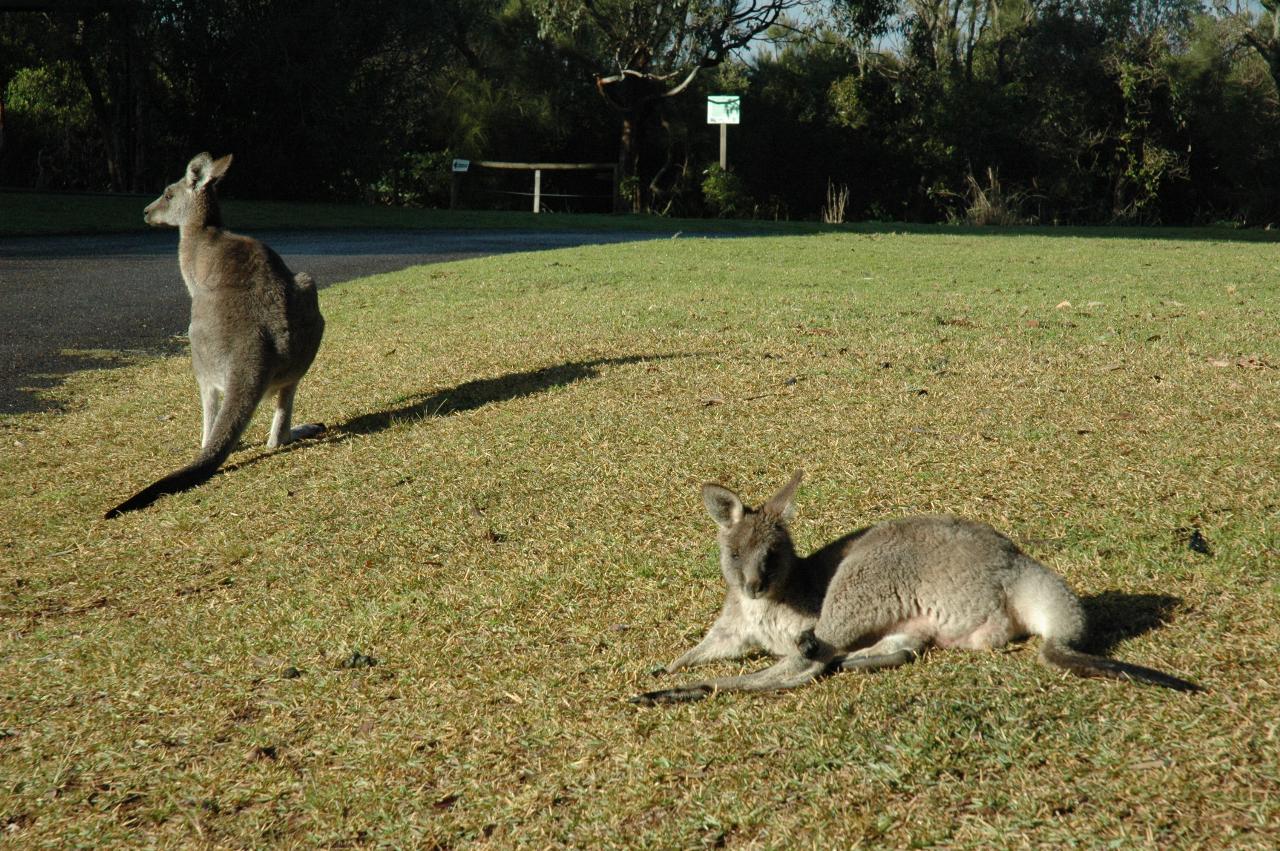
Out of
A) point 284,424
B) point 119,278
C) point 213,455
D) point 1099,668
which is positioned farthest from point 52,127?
point 1099,668

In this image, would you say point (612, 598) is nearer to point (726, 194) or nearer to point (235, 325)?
point (235, 325)

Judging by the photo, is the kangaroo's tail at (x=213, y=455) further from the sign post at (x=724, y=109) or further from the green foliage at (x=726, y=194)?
the green foliage at (x=726, y=194)

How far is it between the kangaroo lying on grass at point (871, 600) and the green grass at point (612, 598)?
92 mm

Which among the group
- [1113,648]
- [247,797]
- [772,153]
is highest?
[772,153]

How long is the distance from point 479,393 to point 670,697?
13.4 ft

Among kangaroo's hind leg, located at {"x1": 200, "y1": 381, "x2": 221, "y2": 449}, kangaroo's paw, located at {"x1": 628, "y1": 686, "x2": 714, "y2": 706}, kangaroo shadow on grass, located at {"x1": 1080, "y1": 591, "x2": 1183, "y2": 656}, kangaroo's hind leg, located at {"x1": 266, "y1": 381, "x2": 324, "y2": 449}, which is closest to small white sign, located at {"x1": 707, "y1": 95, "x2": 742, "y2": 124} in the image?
kangaroo's hind leg, located at {"x1": 266, "y1": 381, "x2": 324, "y2": 449}

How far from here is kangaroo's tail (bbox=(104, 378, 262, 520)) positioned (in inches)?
210

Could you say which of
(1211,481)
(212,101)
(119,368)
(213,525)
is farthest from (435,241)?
(1211,481)

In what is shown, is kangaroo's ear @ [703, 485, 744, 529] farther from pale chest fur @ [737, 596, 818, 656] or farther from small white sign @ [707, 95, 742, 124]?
small white sign @ [707, 95, 742, 124]

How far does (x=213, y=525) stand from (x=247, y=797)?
232 centimetres

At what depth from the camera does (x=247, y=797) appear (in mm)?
2953

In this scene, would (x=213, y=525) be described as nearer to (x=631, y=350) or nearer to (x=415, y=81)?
(x=631, y=350)

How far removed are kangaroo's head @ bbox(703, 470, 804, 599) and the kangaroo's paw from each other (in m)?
0.30

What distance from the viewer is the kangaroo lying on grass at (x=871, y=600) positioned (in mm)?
3199
